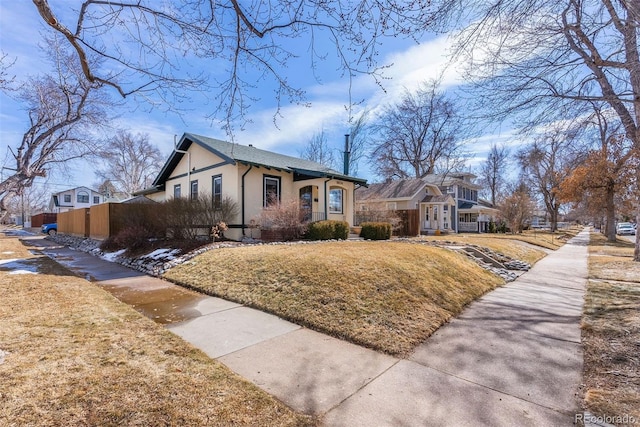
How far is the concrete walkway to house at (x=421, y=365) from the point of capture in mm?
2496

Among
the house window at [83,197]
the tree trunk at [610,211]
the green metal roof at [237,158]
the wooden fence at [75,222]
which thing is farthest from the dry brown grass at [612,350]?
the house window at [83,197]

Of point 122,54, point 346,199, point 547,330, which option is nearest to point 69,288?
point 122,54

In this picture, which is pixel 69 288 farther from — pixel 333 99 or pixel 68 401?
pixel 333 99

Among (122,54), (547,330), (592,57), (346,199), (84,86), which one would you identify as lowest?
(547,330)

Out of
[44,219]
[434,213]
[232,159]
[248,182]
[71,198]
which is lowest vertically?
[44,219]

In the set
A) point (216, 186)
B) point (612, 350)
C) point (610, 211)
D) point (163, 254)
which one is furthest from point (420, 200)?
point (612, 350)

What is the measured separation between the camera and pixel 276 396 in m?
2.64

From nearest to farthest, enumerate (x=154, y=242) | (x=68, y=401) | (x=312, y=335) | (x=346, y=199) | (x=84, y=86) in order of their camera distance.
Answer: (x=68, y=401)
(x=312, y=335)
(x=84, y=86)
(x=154, y=242)
(x=346, y=199)

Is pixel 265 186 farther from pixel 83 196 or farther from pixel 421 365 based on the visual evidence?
pixel 83 196

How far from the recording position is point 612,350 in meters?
3.62

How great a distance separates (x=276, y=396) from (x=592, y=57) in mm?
8482

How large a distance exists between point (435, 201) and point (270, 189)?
721 inches

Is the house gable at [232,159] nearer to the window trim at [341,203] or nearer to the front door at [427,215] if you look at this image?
the window trim at [341,203]

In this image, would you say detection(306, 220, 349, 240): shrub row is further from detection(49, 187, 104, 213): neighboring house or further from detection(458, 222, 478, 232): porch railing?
detection(49, 187, 104, 213): neighboring house
